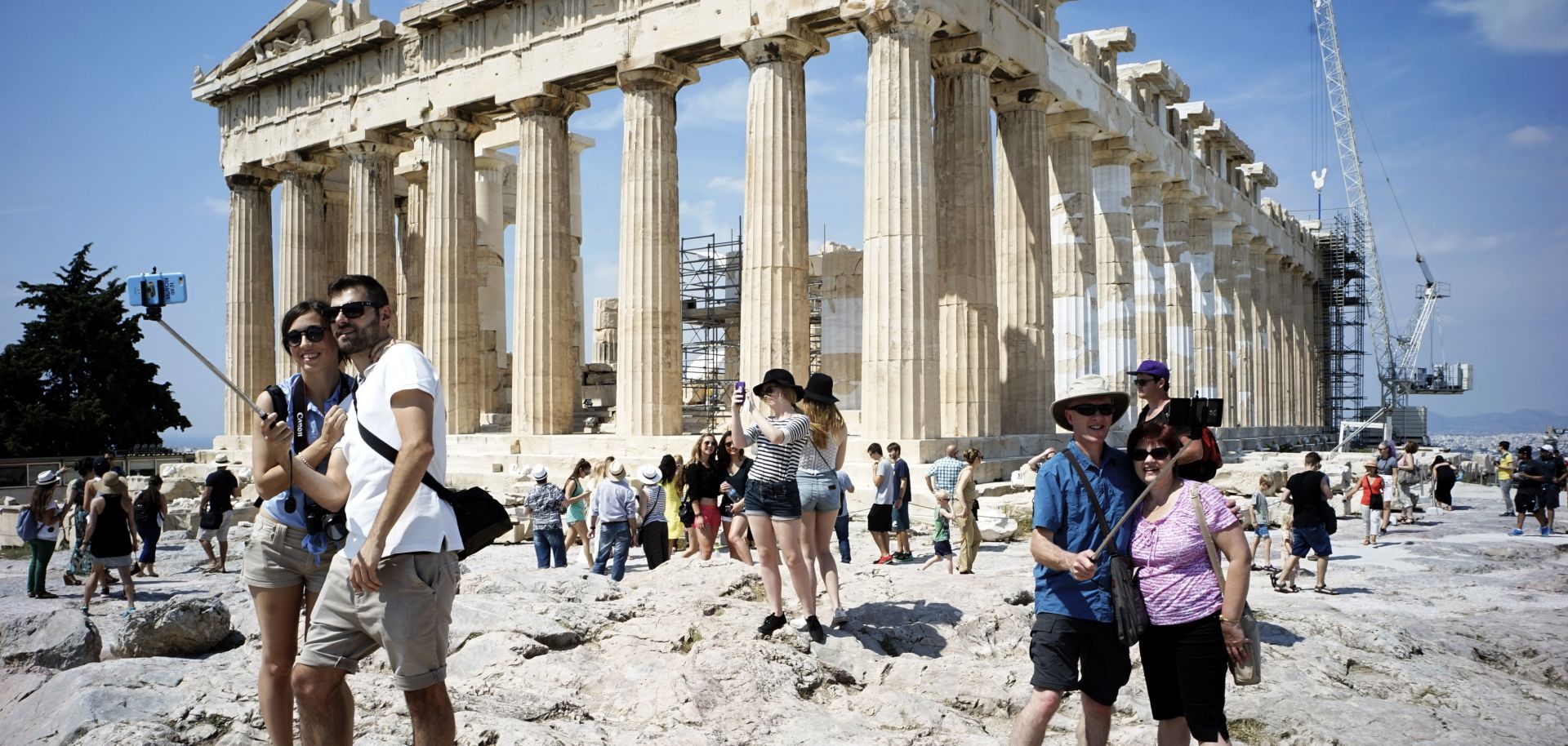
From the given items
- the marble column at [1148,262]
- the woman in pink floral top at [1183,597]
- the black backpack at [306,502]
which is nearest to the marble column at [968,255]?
the marble column at [1148,262]

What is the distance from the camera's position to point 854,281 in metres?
30.0

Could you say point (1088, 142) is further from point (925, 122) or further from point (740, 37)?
point (740, 37)

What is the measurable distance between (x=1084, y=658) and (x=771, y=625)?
291cm

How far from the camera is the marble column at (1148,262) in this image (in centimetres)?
3064

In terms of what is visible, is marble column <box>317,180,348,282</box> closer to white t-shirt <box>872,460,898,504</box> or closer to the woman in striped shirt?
white t-shirt <box>872,460,898,504</box>

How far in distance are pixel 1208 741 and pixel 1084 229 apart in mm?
21948

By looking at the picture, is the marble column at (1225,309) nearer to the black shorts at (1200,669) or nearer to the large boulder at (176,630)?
the large boulder at (176,630)

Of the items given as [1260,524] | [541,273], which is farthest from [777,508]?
[541,273]

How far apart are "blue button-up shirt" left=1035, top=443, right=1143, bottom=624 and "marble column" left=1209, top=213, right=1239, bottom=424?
33.8 metres

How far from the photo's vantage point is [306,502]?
5008mm

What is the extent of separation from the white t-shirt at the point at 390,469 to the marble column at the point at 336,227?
3140 centimetres

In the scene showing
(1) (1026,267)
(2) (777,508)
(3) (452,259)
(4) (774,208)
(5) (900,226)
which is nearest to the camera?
(2) (777,508)

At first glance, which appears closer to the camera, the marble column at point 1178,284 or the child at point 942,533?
the child at point 942,533

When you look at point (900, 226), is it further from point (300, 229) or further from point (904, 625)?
point (300, 229)
